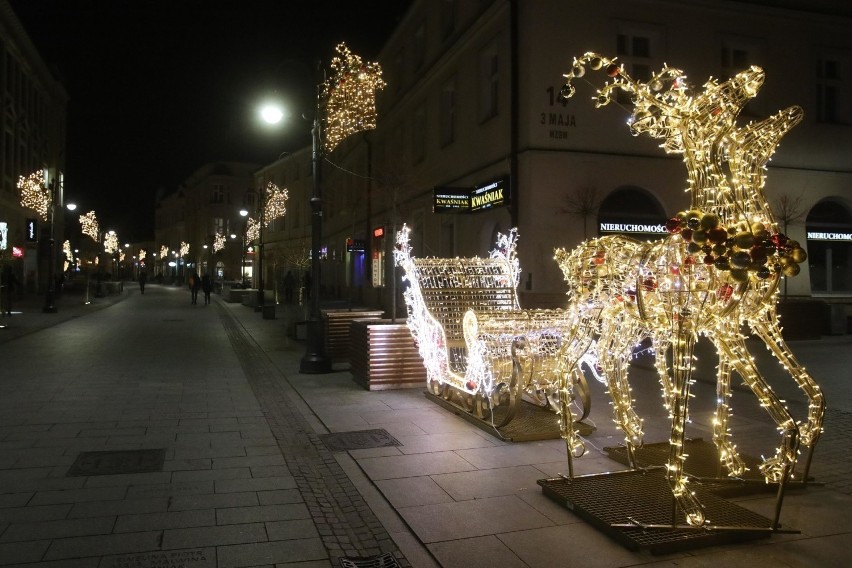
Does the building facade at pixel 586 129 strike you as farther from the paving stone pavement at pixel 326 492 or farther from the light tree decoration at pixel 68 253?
the light tree decoration at pixel 68 253

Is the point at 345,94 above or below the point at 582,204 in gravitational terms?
above

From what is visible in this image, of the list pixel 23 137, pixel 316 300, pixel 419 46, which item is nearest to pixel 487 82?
pixel 419 46

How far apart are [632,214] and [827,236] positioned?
6577mm

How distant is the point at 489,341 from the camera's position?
7121 mm

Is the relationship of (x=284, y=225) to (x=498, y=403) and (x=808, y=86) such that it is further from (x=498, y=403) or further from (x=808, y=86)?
(x=498, y=403)

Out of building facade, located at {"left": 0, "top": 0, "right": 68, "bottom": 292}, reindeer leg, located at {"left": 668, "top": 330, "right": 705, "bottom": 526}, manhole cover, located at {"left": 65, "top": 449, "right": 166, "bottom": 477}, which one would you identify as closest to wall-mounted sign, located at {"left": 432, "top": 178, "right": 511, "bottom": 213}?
manhole cover, located at {"left": 65, "top": 449, "right": 166, "bottom": 477}

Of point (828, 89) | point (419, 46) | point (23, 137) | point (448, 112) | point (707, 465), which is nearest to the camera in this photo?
point (707, 465)

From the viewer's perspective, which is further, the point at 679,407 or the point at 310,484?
the point at 310,484

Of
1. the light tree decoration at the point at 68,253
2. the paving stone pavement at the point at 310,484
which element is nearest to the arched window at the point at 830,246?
the paving stone pavement at the point at 310,484

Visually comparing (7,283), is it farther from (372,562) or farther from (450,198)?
(372,562)

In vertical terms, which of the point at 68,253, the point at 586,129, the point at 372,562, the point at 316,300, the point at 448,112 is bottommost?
the point at 372,562

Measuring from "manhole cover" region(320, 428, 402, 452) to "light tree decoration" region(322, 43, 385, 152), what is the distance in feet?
22.9

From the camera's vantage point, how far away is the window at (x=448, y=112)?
20.9m

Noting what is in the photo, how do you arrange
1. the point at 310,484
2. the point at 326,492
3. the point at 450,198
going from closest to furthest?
1. the point at 326,492
2. the point at 310,484
3. the point at 450,198
